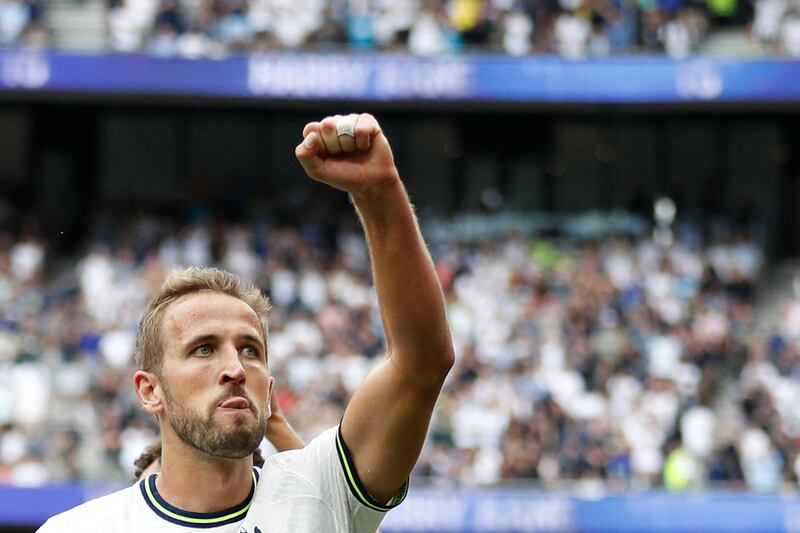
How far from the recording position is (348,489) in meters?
3.02

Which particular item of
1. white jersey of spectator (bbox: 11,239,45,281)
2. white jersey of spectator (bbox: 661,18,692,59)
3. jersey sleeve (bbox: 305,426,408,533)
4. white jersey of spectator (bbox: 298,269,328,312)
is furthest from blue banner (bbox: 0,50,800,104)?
jersey sleeve (bbox: 305,426,408,533)

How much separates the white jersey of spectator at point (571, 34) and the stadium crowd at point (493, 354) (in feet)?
8.22

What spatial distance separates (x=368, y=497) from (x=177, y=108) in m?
18.9

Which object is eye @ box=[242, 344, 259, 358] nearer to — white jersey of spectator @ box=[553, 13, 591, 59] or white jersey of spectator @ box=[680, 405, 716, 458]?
white jersey of spectator @ box=[680, 405, 716, 458]

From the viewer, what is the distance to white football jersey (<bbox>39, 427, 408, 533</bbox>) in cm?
303

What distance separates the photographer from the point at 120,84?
18.5 m

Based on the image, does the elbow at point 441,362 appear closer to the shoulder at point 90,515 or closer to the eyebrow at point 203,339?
the eyebrow at point 203,339

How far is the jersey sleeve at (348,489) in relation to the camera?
3010 mm

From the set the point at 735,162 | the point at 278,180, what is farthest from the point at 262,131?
the point at 735,162

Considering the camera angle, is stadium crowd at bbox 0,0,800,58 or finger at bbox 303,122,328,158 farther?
stadium crowd at bbox 0,0,800,58

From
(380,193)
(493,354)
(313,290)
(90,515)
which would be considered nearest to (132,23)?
(313,290)

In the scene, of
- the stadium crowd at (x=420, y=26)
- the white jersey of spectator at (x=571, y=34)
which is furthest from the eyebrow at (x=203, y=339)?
the white jersey of spectator at (x=571, y=34)

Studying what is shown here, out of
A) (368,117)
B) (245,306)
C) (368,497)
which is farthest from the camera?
(245,306)

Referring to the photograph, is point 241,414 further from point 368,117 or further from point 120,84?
point 120,84
